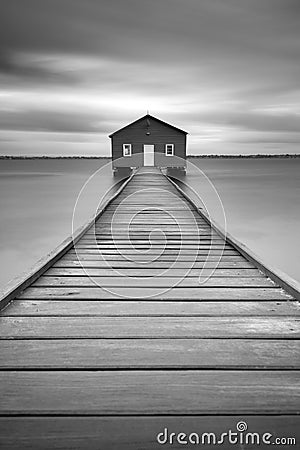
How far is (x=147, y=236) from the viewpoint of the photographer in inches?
155

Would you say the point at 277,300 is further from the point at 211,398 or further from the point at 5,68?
the point at 5,68

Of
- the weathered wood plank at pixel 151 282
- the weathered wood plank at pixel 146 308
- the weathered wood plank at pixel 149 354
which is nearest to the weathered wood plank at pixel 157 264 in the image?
the weathered wood plank at pixel 151 282

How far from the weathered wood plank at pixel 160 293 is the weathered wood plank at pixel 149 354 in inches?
21.1

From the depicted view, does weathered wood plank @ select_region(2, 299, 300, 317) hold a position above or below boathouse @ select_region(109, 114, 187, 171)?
below

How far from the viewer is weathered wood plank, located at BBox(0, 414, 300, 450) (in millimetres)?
1019

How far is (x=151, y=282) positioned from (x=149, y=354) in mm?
958

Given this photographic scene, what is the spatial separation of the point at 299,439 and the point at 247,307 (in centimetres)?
92

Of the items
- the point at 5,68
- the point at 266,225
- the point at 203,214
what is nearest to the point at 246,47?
the point at 266,225

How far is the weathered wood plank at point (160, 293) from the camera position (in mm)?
2088

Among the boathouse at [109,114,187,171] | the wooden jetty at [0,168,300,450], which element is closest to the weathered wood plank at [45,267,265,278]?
the wooden jetty at [0,168,300,450]

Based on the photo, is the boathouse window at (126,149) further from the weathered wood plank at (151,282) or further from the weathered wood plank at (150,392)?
the weathered wood plank at (150,392)

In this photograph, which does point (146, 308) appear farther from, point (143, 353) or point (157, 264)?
point (157, 264)

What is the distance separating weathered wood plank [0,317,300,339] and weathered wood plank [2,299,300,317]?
59 mm

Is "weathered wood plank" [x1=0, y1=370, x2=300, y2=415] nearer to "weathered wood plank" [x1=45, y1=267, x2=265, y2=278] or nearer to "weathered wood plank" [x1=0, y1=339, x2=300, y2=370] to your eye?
"weathered wood plank" [x1=0, y1=339, x2=300, y2=370]
